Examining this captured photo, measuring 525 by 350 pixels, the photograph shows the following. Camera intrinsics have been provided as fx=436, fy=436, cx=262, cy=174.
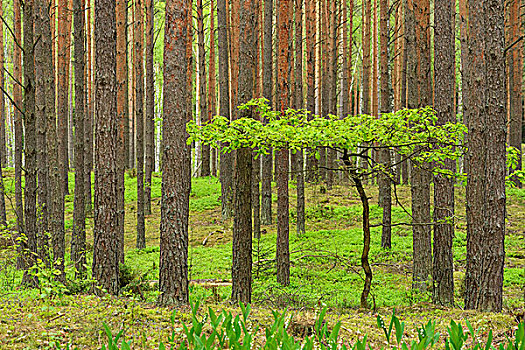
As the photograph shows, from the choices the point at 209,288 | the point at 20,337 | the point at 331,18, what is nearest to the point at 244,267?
the point at 209,288

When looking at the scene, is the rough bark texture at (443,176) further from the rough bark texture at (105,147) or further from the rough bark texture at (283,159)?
the rough bark texture at (105,147)

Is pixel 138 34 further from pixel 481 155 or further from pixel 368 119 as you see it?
pixel 481 155

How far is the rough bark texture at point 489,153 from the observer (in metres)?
5.90

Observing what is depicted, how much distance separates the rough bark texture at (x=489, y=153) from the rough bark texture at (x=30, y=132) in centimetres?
724

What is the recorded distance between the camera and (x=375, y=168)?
704cm

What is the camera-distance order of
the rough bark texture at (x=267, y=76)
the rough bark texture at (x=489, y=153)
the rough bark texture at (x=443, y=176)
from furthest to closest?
the rough bark texture at (x=267, y=76) → the rough bark texture at (x=443, y=176) → the rough bark texture at (x=489, y=153)

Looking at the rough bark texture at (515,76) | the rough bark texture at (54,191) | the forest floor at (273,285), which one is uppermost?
the rough bark texture at (515,76)

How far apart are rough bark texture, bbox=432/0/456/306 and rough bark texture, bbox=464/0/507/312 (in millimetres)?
1447

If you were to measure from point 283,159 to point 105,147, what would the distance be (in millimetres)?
3591

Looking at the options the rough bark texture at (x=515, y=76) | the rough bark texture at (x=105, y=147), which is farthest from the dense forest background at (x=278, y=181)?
the rough bark texture at (x=515, y=76)

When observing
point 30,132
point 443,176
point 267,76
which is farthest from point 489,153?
point 30,132

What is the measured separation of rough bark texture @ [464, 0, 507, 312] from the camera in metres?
5.90

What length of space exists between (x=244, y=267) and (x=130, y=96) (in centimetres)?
2396

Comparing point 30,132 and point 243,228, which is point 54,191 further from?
point 243,228
